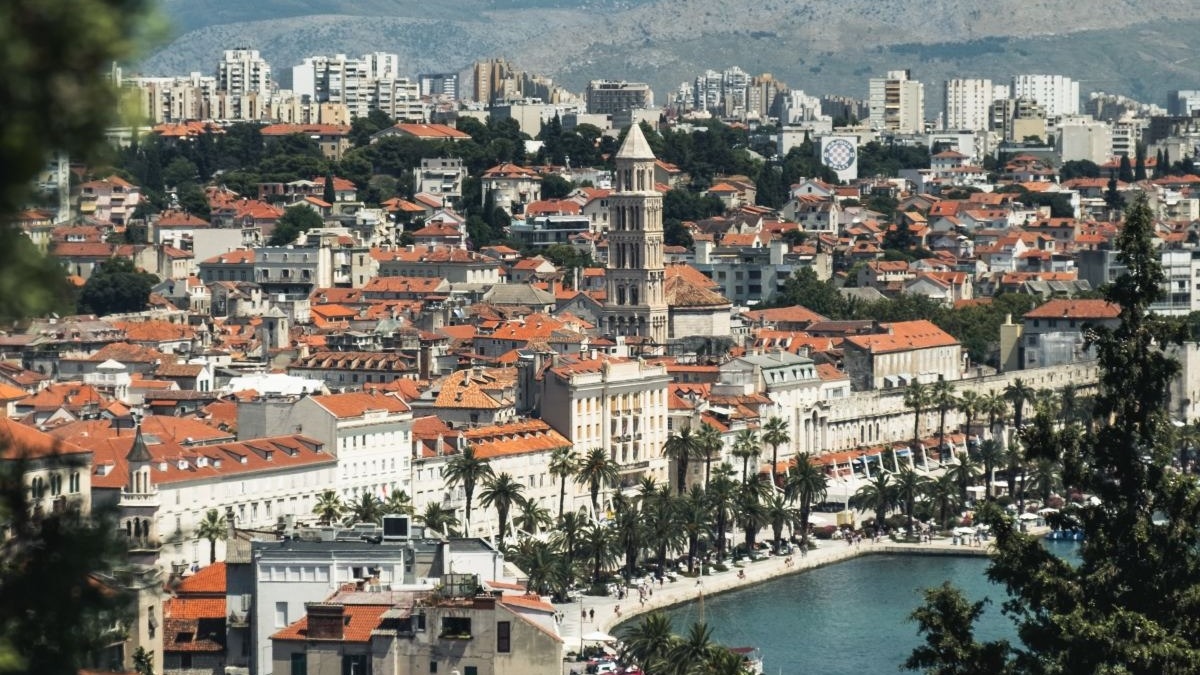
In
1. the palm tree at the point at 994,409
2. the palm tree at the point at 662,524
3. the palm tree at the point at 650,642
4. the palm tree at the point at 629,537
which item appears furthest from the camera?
the palm tree at the point at 994,409

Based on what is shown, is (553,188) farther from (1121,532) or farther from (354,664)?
(1121,532)

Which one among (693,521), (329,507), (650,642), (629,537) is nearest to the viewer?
(650,642)

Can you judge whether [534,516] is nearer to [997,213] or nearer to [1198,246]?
[1198,246]

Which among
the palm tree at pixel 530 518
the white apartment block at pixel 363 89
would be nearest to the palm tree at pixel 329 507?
the palm tree at pixel 530 518

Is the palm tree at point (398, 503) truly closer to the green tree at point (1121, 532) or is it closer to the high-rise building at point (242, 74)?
the green tree at point (1121, 532)

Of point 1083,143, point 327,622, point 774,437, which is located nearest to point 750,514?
point 774,437

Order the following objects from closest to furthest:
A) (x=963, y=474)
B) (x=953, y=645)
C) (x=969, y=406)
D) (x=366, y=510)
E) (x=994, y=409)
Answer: (x=953, y=645) < (x=366, y=510) < (x=963, y=474) < (x=969, y=406) < (x=994, y=409)

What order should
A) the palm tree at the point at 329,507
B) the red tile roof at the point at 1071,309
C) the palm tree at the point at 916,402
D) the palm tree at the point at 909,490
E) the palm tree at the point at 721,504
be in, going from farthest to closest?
the red tile roof at the point at 1071,309, the palm tree at the point at 916,402, the palm tree at the point at 909,490, the palm tree at the point at 721,504, the palm tree at the point at 329,507
